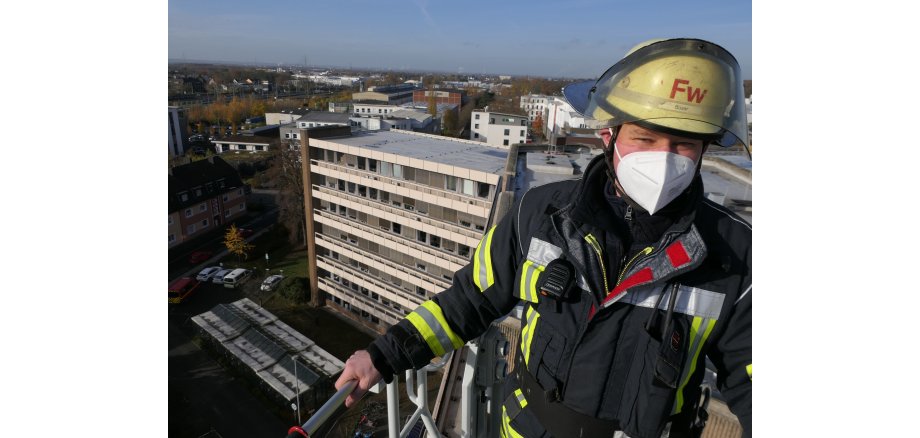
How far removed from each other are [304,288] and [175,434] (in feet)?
33.9

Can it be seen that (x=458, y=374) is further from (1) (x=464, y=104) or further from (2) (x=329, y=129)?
(1) (x=464, y=104)

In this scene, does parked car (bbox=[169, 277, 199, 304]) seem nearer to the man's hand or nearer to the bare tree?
the bare tree

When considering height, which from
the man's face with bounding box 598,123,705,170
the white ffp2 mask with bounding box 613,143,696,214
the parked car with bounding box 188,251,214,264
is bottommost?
the parked car with bounding box 188,251,214,264

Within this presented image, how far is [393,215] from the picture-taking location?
1989cm

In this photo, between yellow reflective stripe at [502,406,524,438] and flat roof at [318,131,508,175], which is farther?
flat roof at [318,131,508,175]

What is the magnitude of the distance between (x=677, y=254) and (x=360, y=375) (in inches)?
54.0

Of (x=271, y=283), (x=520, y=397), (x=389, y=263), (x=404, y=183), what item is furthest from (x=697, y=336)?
(x=271, y=283)

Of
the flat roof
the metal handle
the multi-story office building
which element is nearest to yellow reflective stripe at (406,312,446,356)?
the metal handle

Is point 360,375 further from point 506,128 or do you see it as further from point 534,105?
point 534,105

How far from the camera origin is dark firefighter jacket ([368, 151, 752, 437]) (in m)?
1.61

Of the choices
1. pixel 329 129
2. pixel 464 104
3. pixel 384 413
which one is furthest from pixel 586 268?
pixel 464 104

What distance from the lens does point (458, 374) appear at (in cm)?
358

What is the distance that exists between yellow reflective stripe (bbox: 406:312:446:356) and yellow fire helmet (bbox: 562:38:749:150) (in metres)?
1.20

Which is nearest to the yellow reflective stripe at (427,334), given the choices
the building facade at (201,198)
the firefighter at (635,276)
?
the firefighter at (635,276)
